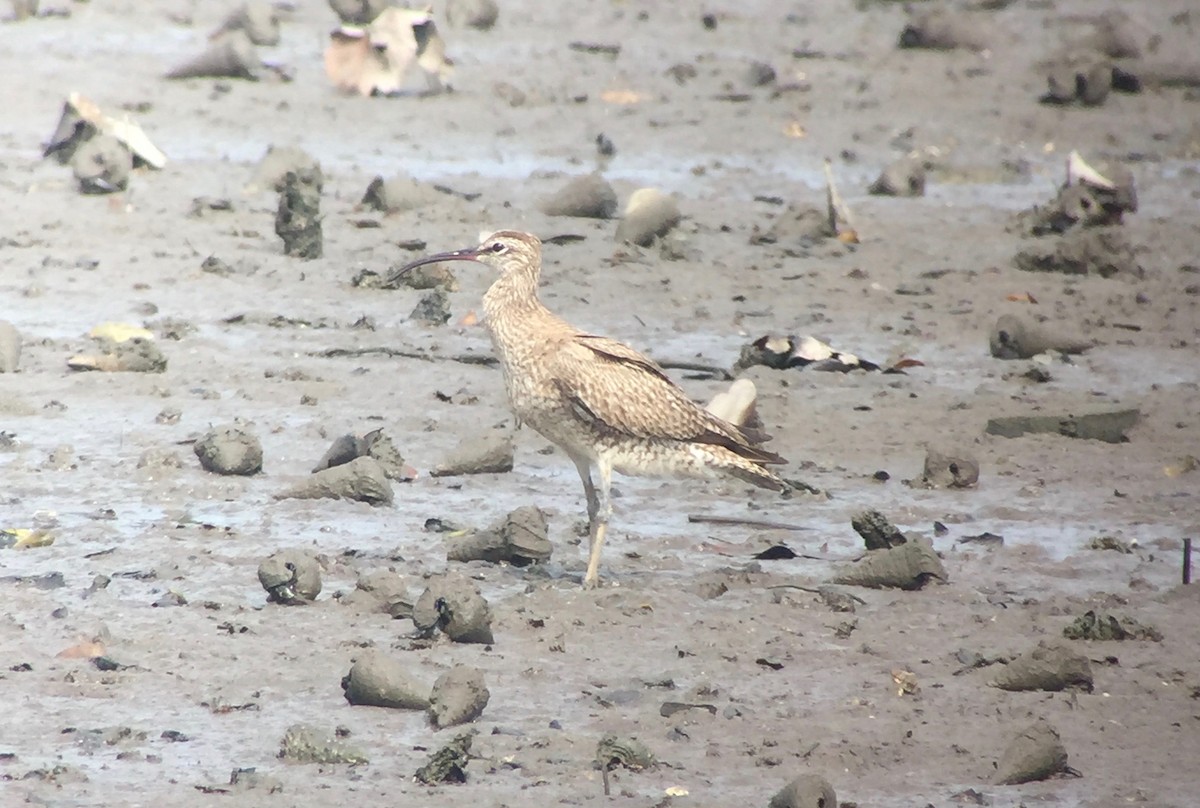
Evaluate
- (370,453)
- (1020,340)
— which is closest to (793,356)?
(1020,340)

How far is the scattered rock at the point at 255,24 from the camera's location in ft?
56.2

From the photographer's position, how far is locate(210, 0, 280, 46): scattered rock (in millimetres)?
17125

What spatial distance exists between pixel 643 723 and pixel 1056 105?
11774 millimetres

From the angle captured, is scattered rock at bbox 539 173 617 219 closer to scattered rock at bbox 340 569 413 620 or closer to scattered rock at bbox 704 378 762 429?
scattered rock at bbox 704 378 762 429

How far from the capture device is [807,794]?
4.91 m

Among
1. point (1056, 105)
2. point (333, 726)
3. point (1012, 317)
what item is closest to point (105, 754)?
point (333, 726)

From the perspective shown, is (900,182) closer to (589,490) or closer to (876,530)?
(876,530)

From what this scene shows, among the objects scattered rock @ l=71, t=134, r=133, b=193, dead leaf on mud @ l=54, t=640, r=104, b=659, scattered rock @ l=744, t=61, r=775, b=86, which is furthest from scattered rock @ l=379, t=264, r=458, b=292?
scattered rock @ l=744, t=61, r=775, b=86

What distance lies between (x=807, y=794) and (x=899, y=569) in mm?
2036

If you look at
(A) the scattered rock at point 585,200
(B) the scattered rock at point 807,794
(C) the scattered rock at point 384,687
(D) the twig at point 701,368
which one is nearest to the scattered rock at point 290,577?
(C) the scattered rock at point 384,687

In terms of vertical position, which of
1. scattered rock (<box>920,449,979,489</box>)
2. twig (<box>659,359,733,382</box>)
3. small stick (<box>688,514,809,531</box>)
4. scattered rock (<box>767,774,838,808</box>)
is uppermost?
scattered rock (<box>767,774,838,808</box>)

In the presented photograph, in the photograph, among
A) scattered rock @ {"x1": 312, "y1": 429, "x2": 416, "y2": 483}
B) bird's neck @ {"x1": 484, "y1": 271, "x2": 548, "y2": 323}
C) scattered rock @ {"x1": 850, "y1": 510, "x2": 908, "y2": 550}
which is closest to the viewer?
scattered rock @ {"x1": 850, "y1": 510, "x2": 908, "y2": 550}

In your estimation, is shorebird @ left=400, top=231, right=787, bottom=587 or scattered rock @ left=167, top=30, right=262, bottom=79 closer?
shorebird @ left=400, top=231, right=787, bottom=587

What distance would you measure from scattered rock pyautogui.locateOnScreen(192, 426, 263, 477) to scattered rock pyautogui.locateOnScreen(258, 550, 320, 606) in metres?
1.30
